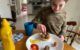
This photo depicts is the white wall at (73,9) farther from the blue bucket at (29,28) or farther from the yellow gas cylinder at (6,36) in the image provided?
the yellow gas cylinder at (6,36)

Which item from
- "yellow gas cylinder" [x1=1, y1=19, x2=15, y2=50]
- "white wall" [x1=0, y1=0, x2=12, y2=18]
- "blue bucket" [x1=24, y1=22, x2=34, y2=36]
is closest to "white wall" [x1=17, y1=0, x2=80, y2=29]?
"white wall" [x1=0, y1=0, x2=12, y2=18]

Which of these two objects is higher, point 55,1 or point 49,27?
point 55,1

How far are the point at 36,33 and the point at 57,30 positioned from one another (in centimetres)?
26

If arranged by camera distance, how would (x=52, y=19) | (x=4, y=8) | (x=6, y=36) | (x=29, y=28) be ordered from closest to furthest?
(x=6, y=36)
(x=29, y=28)
(x=52, y=19)
(x=4, y=8)

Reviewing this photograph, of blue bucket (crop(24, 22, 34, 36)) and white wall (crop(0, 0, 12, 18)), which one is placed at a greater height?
white wall (crop(0, 0, 12, 18))

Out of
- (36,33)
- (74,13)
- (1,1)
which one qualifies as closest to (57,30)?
(36,33)

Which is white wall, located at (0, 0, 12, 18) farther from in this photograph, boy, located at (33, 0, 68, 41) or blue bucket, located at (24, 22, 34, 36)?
blue bucket, located at (24, 22, 34, 36)

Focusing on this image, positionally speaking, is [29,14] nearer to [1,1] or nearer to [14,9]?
[14,9]

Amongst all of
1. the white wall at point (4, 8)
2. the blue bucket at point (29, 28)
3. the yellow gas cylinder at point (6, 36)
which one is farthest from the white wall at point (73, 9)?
the yellow gas cylinder at point (6, 36)

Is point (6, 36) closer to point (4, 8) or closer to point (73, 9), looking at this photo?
point (4, 8)

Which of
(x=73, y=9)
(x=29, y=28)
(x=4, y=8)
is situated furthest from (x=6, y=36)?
(x=73, y=9)

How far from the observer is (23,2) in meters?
1.80

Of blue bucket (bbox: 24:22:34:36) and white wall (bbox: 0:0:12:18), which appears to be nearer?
blue bucket (bbox: 24:22:34:36)

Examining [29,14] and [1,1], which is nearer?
[1,1]
